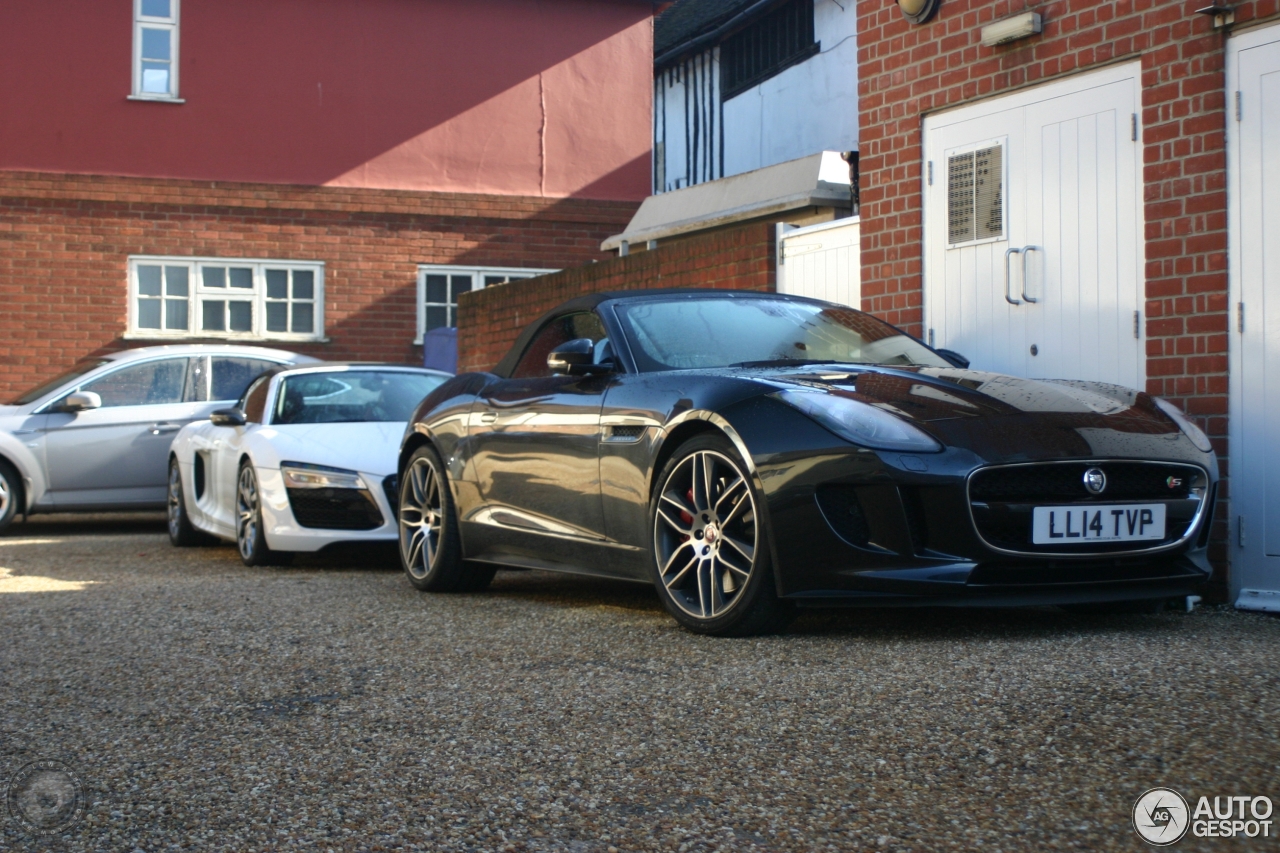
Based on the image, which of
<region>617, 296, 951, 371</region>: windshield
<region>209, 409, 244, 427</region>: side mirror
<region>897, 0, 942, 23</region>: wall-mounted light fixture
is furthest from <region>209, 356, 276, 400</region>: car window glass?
<region>617, 296, 951, 371</region>: windshield

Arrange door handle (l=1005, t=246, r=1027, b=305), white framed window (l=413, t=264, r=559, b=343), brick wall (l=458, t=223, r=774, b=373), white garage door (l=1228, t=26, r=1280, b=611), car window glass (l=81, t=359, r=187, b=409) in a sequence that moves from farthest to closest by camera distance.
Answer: white framed window (l=413, t=264, r=559, b=343)
car window glass (l=81, t=359, r=187, b=409)
brick wall (l=458, t=223, r=774, b=373)
door handle (l=1005, t=246, r=1027, b=305)
white garage door (l=1228, t=26, r=1280, b=611)

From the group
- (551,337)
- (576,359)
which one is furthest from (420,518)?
(576,359)

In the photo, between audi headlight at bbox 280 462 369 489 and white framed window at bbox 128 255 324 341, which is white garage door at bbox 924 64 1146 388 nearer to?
audi headlight at bbox 280 462 369 489

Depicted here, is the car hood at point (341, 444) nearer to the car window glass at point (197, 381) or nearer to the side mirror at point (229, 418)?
the side mirror at point (229, 418)

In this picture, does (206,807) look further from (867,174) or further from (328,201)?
(328,201)

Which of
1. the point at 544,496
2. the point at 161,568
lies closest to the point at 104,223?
the point at 161,568

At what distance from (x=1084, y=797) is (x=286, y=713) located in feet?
6.95

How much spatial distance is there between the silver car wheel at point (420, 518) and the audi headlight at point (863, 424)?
2571mm

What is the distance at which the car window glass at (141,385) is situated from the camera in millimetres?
11844

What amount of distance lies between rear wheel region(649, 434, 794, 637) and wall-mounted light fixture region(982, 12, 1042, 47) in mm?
3388

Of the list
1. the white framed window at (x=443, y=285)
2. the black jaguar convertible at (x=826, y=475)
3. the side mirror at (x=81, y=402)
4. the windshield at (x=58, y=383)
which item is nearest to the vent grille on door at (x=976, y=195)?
the black jaguar convertible at (x=826, y=475)

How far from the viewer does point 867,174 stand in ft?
27.8

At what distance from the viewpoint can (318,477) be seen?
824 centimetres

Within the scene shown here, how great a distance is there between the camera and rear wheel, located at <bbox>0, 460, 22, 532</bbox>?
11508 mm
